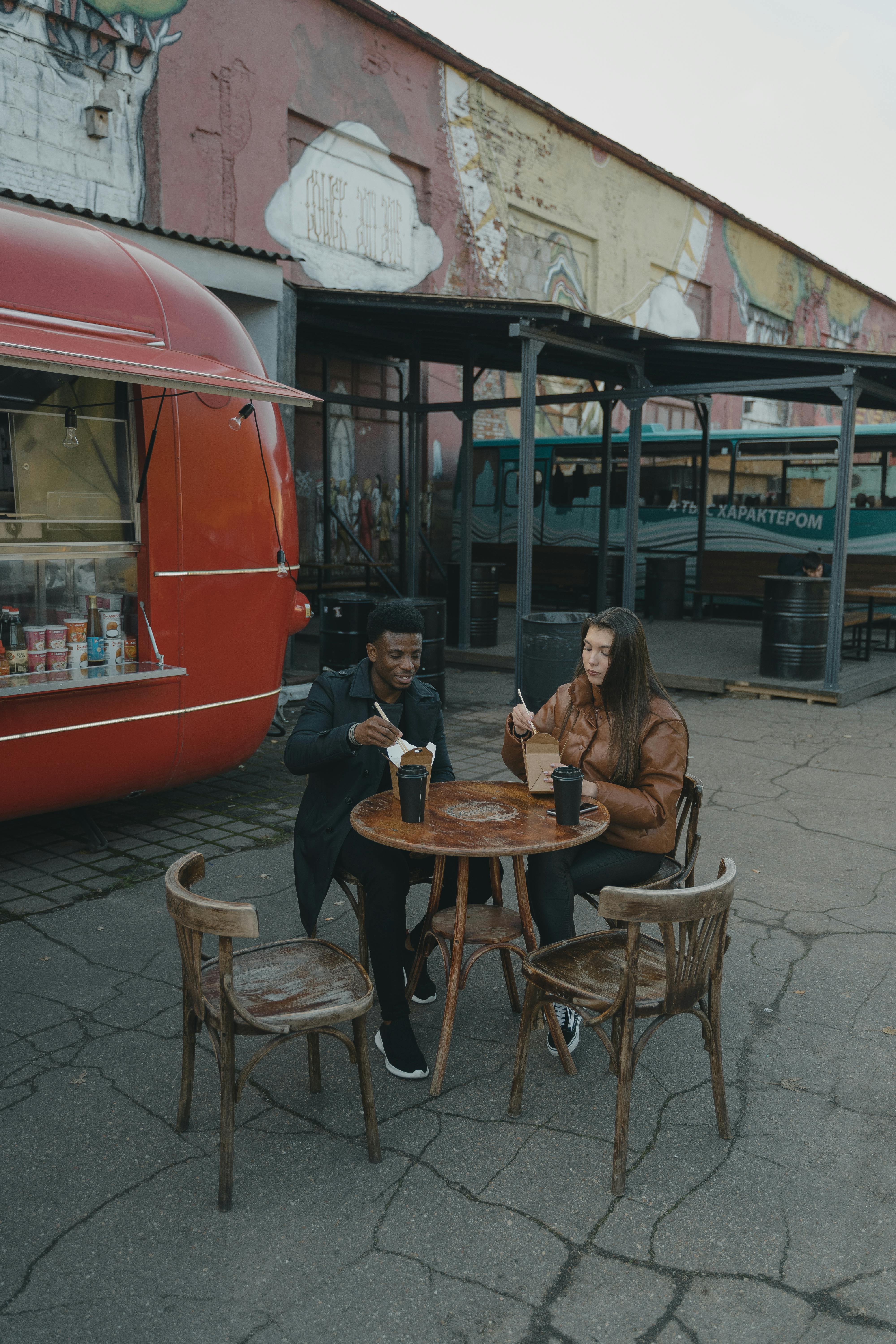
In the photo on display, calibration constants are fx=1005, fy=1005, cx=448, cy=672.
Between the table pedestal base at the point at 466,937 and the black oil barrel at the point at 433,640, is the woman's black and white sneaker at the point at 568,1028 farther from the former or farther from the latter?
the black oil barrel at the point at 433,640

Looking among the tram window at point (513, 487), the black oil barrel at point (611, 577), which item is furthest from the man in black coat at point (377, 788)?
the tram window at point (513, 487)

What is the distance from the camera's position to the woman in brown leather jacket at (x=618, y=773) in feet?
11.6

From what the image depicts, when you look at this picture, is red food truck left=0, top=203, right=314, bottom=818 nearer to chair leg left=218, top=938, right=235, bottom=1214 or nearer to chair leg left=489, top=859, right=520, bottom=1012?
chair leg left=489, top=859, right=520, bottom=1012

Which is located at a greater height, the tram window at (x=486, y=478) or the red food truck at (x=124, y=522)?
the tram window at (x=486, y=478)

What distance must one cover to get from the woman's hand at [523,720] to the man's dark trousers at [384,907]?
67 centimetres

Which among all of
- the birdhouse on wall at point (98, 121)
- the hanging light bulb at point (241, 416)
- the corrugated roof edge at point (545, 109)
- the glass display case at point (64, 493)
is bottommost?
the glass display case at point (64, 493)

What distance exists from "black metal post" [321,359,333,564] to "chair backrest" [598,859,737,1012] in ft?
43.5

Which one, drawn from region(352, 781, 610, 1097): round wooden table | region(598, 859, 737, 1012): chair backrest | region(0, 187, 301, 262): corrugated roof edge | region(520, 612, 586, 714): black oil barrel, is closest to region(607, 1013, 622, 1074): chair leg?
region(598, 859, 737, 1012): chair backrest

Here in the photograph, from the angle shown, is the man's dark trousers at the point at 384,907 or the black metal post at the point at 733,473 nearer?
the man's dark trousers at the point at 384,907

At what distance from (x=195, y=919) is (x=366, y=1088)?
2.36ft

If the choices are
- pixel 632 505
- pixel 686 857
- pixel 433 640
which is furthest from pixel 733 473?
pixel 686 857

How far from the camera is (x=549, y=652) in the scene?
9000 millimetres

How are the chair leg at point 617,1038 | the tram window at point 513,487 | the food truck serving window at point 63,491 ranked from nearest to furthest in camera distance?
the chair leg at point 617,1038 → the food truck serving window at point 63,491 → the tram window at point 513,487

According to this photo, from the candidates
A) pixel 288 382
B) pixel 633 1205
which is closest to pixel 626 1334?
pixel 633 1205
